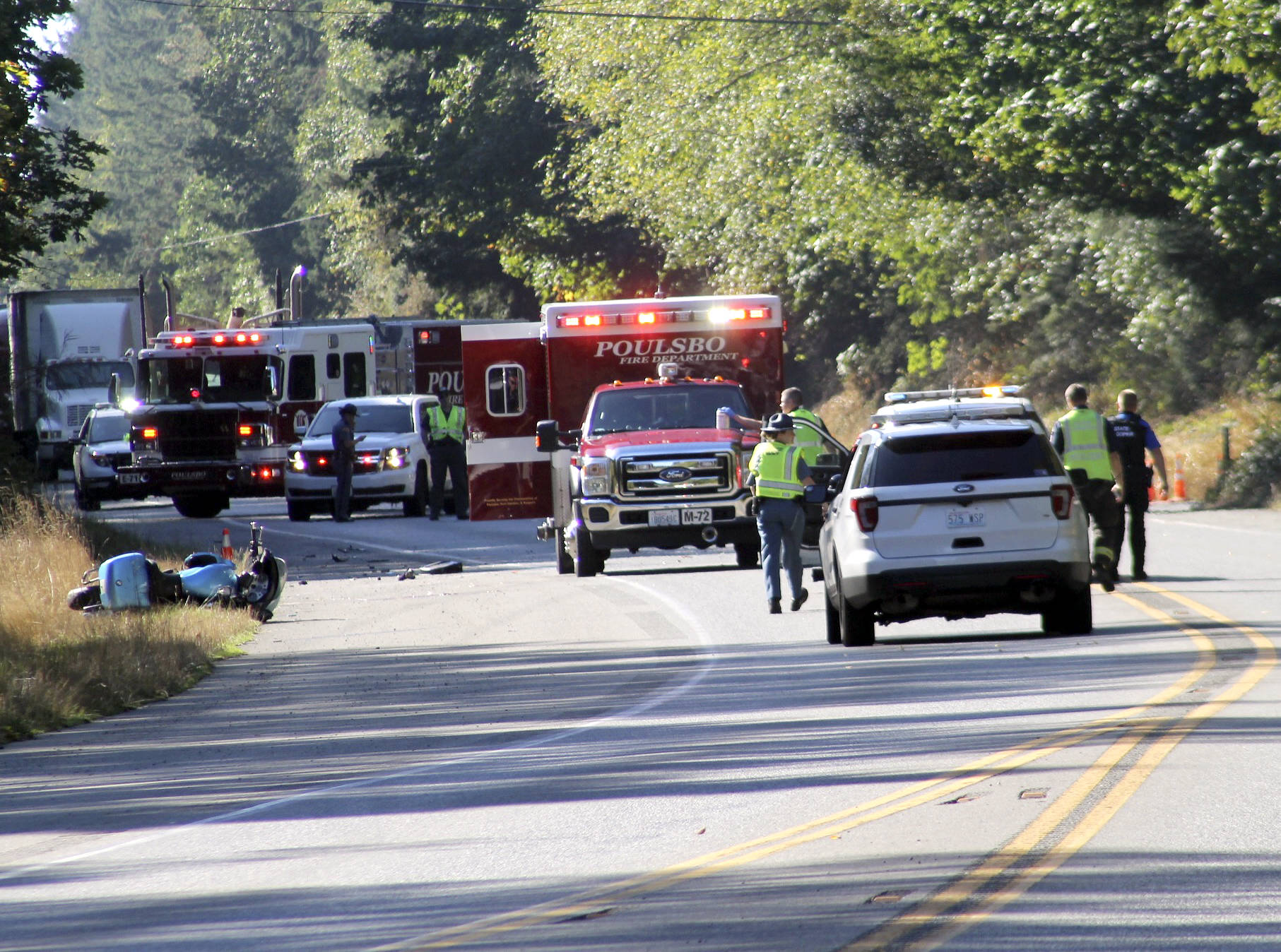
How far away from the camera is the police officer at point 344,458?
31.6 metres

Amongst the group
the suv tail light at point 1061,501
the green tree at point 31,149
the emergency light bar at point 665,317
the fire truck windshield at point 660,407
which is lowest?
the suv tail light at point 1061,501

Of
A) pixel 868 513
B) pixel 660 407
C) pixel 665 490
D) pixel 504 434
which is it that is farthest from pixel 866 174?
pixel 868 513

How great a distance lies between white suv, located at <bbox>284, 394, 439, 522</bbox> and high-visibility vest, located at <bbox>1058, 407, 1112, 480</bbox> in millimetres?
16569

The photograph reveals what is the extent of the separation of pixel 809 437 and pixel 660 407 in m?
2.89

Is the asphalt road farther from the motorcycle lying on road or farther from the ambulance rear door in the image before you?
the ambulance rear door

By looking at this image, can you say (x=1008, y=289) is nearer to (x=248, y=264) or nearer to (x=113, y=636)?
(x=113, y=636)

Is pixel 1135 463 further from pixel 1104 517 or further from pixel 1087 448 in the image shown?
pixel 1104 517

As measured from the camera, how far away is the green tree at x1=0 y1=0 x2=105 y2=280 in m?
23.8

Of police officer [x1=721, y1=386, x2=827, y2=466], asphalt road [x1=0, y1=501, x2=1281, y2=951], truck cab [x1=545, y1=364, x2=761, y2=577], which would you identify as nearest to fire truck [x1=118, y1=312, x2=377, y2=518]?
truck cab [x1=545, y1=364, x2=761, y2=577]

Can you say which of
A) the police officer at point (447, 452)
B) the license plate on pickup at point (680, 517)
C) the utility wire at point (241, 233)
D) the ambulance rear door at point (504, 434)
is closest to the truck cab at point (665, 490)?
the license plate on pickup at point (680, 517)

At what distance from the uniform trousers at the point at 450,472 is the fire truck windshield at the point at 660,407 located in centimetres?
1008

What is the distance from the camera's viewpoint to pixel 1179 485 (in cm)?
3356

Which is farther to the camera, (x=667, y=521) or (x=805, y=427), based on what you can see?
(x=667, y=521)

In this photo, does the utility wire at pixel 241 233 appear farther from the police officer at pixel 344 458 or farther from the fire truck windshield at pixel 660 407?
the fire truck windshield at pixel 660 407
